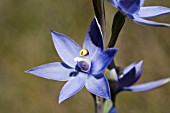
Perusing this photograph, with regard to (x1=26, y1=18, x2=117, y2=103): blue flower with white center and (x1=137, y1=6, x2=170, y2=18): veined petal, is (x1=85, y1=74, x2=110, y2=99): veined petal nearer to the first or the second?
(x1=26, y1=18, x2=117, y2=103): blue flower with white center

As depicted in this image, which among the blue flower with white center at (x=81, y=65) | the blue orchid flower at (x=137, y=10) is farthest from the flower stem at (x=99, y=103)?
the blue orchid flower at (x=137, y=10)

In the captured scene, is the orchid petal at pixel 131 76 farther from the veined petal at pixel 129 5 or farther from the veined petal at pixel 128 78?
the veined petal at pixel 129 5

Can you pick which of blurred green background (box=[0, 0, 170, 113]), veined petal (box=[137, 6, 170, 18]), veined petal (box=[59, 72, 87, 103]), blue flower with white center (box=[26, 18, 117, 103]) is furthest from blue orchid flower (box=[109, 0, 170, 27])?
blurred green background (box=[0, 0, 170, 113])

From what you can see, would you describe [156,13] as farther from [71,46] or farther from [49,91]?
[49,91]

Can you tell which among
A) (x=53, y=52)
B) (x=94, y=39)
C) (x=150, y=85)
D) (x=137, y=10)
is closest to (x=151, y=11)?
(x=137, y=10)

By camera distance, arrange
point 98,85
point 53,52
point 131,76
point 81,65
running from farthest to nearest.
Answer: point 53,52
point 131,76
point 81,65
point 98,85

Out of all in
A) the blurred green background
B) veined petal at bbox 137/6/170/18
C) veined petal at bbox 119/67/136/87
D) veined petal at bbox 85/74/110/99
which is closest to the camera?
veined petal at bbox 85/74/110/99

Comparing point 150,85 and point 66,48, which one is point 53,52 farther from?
point 66,48
